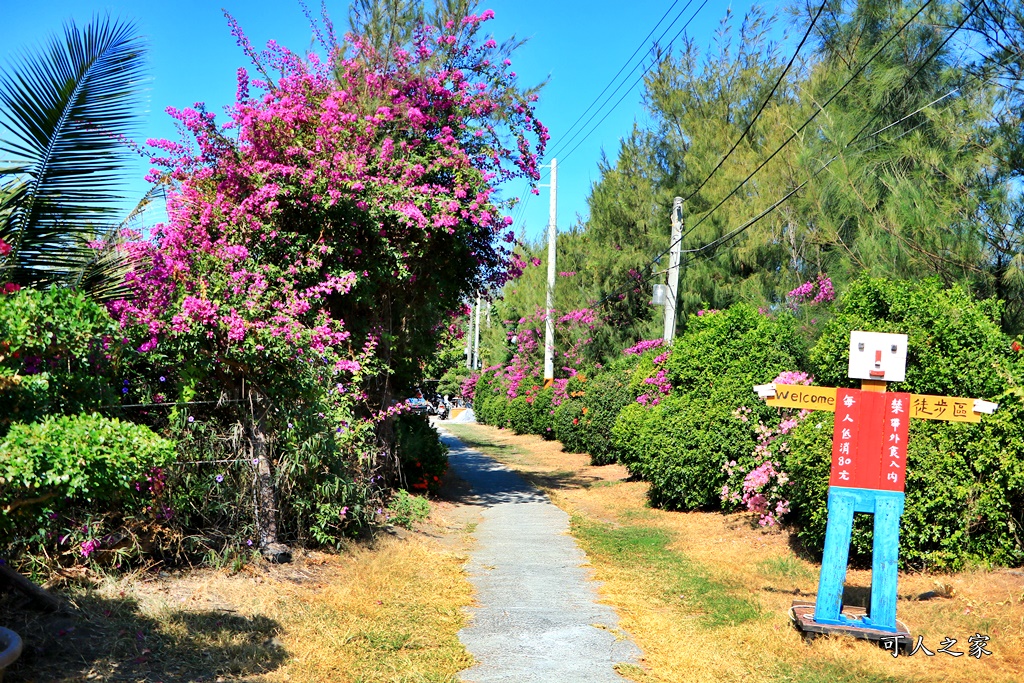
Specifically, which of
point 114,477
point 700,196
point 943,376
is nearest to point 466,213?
point 943,376

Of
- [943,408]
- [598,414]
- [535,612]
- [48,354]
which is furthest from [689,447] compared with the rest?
[48,354]

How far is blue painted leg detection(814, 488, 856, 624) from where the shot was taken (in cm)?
645

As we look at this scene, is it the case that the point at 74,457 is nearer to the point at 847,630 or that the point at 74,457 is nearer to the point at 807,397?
the point at 807,397

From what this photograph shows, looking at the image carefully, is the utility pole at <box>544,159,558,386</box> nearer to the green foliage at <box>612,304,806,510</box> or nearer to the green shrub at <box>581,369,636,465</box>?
the green shrub at <box>581,369,636,465</box>

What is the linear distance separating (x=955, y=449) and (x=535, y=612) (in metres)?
4.15

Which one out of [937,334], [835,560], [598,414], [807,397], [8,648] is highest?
[937,334]

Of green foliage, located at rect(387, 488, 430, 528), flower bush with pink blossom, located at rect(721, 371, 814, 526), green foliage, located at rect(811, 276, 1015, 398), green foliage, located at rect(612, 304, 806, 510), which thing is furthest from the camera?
green foliage, located at rect(612, 304, 806, 510)

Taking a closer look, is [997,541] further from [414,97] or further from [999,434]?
[414,97]

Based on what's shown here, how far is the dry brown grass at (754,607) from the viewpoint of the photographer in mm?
5766

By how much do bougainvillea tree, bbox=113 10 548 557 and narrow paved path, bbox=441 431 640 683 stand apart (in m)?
2.07

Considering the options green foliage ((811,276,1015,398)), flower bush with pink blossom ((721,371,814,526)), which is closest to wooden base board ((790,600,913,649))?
green foliage ((811,276,1015,398))

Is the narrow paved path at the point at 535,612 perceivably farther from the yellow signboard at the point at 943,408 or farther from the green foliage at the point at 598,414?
the green foliage at the point at 598,414

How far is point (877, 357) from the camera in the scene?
644 centimetres

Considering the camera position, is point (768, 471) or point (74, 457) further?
point (768, 471)
